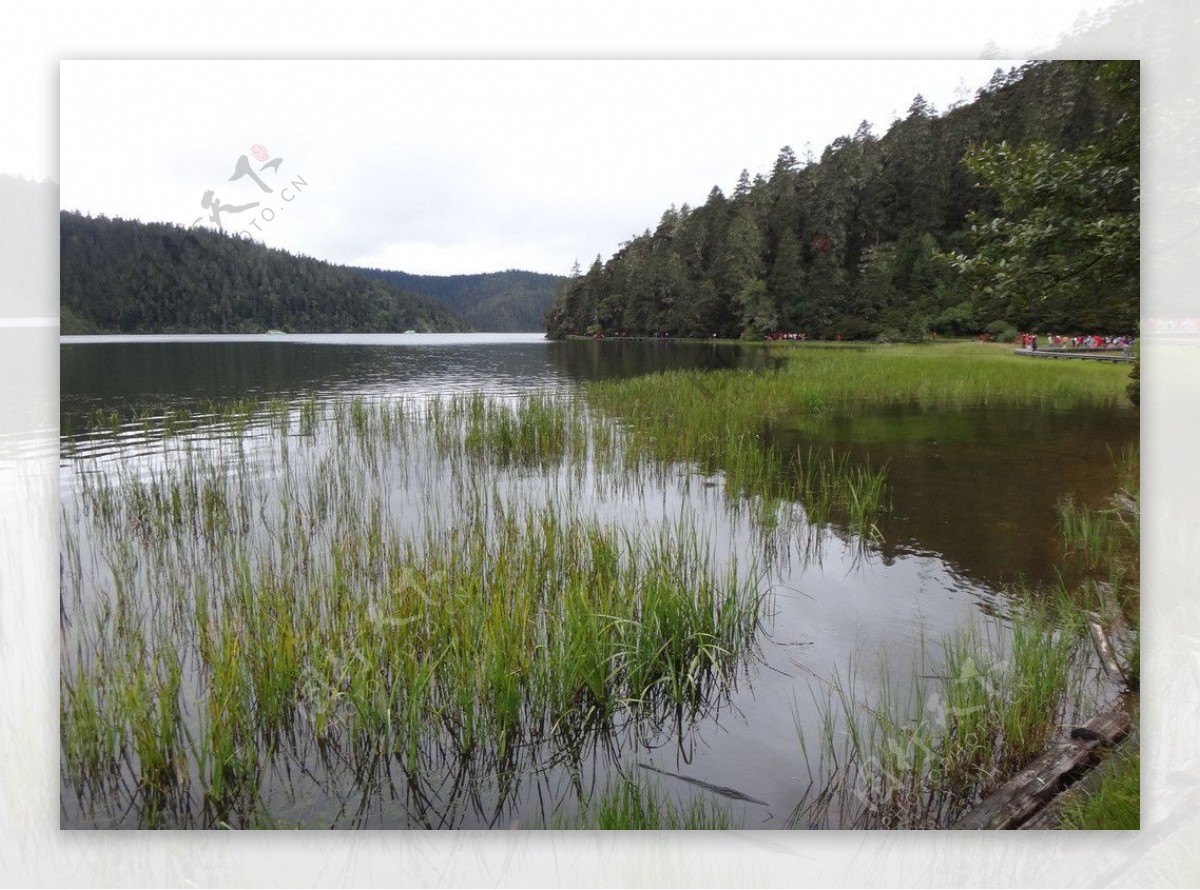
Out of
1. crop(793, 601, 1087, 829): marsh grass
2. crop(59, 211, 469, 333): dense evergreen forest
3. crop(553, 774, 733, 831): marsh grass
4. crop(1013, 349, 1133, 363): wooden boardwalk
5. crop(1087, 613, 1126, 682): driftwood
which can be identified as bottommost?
crop(553, 774, 733, 831): marsh grass

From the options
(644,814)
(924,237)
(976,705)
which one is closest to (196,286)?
(644,814)

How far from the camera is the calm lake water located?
8.09ft

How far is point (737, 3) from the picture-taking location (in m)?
3.22

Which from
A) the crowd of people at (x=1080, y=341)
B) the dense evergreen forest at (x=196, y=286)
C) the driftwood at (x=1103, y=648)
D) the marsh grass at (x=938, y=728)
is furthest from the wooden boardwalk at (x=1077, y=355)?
the dense evergreen forest at (x=196, y=286)

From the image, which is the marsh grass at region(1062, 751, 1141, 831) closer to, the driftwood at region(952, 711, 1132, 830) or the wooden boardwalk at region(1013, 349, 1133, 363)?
the driftwood at region(952, 711, 1132, 830)

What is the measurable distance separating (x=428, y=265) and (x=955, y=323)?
3189 mm

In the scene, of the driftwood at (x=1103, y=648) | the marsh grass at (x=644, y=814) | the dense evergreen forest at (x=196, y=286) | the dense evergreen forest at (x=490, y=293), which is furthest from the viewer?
the dense evergreen forest at (x=490, y=293)

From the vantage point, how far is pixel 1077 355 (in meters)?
3.72

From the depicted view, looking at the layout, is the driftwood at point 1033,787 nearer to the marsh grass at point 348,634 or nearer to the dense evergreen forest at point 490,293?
the marsh grass at point 348,634

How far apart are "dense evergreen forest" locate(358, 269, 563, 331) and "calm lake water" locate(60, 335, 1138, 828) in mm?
261

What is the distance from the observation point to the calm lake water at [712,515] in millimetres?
2467

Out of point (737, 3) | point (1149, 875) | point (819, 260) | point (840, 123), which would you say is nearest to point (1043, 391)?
point (819, 260)

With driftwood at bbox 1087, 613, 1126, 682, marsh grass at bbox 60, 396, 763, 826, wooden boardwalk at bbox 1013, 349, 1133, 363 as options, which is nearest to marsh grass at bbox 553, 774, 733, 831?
marsh grass at bbox 60, 396, 763, 826

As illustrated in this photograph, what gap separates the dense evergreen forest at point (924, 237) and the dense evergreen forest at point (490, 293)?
0.42 ft
